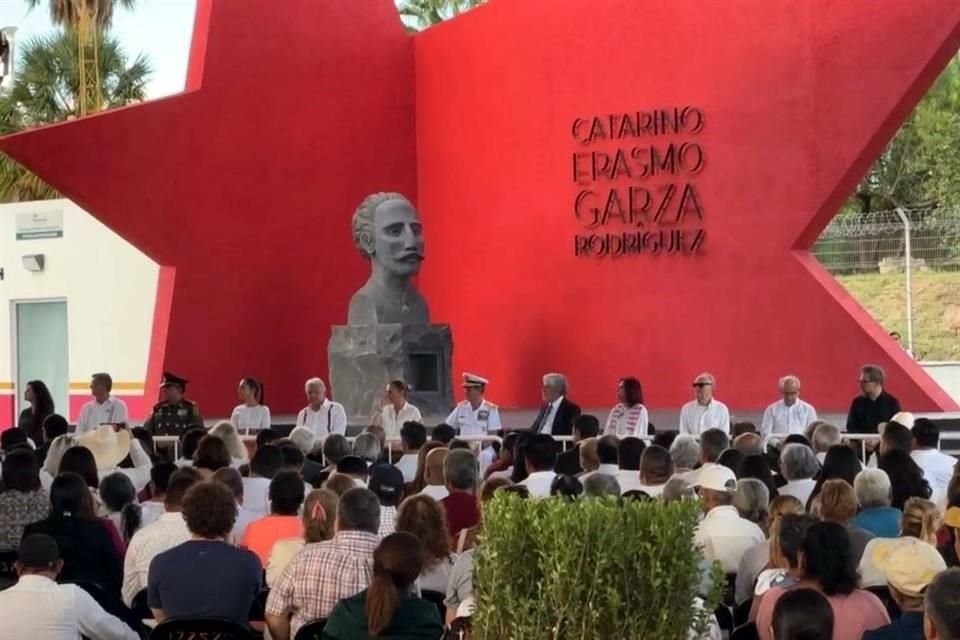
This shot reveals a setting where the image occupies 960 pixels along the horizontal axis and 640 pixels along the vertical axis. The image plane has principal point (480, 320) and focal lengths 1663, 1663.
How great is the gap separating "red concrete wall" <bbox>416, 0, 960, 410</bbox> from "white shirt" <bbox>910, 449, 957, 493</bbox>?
5.36m

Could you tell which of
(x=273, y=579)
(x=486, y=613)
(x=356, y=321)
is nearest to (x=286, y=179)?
(x=356, y=321)

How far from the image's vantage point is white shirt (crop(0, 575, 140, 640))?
5.04 meters

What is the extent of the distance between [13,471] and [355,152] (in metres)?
10.5

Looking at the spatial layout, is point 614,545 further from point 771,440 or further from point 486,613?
point 771,440

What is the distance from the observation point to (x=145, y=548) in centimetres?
622

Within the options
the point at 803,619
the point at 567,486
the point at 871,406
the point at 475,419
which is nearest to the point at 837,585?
the point at 803,619

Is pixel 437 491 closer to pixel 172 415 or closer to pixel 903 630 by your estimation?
pixel 903 630

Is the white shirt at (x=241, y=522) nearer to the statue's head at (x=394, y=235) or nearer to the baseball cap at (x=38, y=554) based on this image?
the baseball cap at (x=38, y=554)

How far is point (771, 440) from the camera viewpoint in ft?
33.8

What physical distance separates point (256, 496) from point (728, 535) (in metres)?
2.60

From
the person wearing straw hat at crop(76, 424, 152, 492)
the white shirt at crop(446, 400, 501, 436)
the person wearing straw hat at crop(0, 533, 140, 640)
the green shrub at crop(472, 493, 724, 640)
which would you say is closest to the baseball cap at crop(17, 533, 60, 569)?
the person wearing straw hat at crop(0, 533, 140, 640)

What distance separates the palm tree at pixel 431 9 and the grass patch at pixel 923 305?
59.0 feet

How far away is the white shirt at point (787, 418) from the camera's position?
11.9 metres

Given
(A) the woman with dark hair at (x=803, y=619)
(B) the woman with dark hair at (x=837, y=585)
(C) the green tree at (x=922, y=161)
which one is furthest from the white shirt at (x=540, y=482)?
(C) the green tree at (x=922, y=161)
